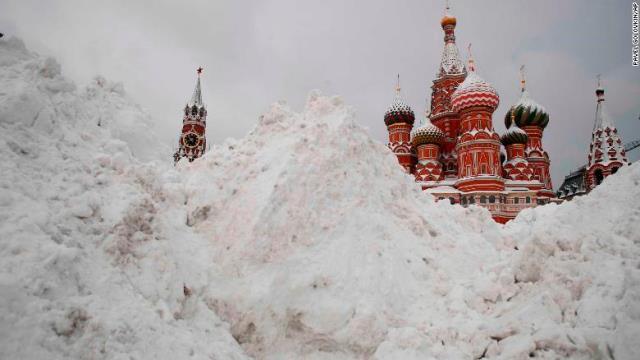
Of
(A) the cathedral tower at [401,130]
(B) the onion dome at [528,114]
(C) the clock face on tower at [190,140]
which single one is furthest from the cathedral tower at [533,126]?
(C) the clock face on tower at [190,140]

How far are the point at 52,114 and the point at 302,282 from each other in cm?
464

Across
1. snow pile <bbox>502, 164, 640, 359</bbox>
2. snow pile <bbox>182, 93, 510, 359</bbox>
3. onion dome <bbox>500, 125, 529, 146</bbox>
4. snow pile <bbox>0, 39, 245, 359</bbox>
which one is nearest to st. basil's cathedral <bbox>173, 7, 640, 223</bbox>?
onion dome <bbox>500, 125, 529, 146</bbox>

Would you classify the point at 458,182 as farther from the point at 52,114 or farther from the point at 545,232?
the point at 52,114

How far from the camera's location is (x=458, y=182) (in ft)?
92.4

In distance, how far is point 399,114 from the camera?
33.8m

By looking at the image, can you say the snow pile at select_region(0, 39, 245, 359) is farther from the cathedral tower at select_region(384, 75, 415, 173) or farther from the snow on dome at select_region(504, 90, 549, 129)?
the snow on dome at select_region(504, 90, 549, 129)

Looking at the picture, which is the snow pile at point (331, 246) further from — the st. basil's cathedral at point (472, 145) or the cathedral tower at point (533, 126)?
the cathedral tower at point (533, 126)

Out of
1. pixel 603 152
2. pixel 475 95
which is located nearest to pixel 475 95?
pixel 475 95

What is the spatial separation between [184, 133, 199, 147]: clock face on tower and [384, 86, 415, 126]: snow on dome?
19.4m

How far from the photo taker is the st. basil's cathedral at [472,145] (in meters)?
27.2

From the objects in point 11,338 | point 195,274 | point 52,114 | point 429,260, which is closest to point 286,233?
point 195,274

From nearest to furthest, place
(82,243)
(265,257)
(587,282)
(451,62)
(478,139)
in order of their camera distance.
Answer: (82,243) < (587,282) < (265,257) < (478,139) < (451,62)

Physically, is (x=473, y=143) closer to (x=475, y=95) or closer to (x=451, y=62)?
(x=475, y=95)

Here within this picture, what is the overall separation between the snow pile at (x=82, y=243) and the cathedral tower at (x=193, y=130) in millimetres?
33177
